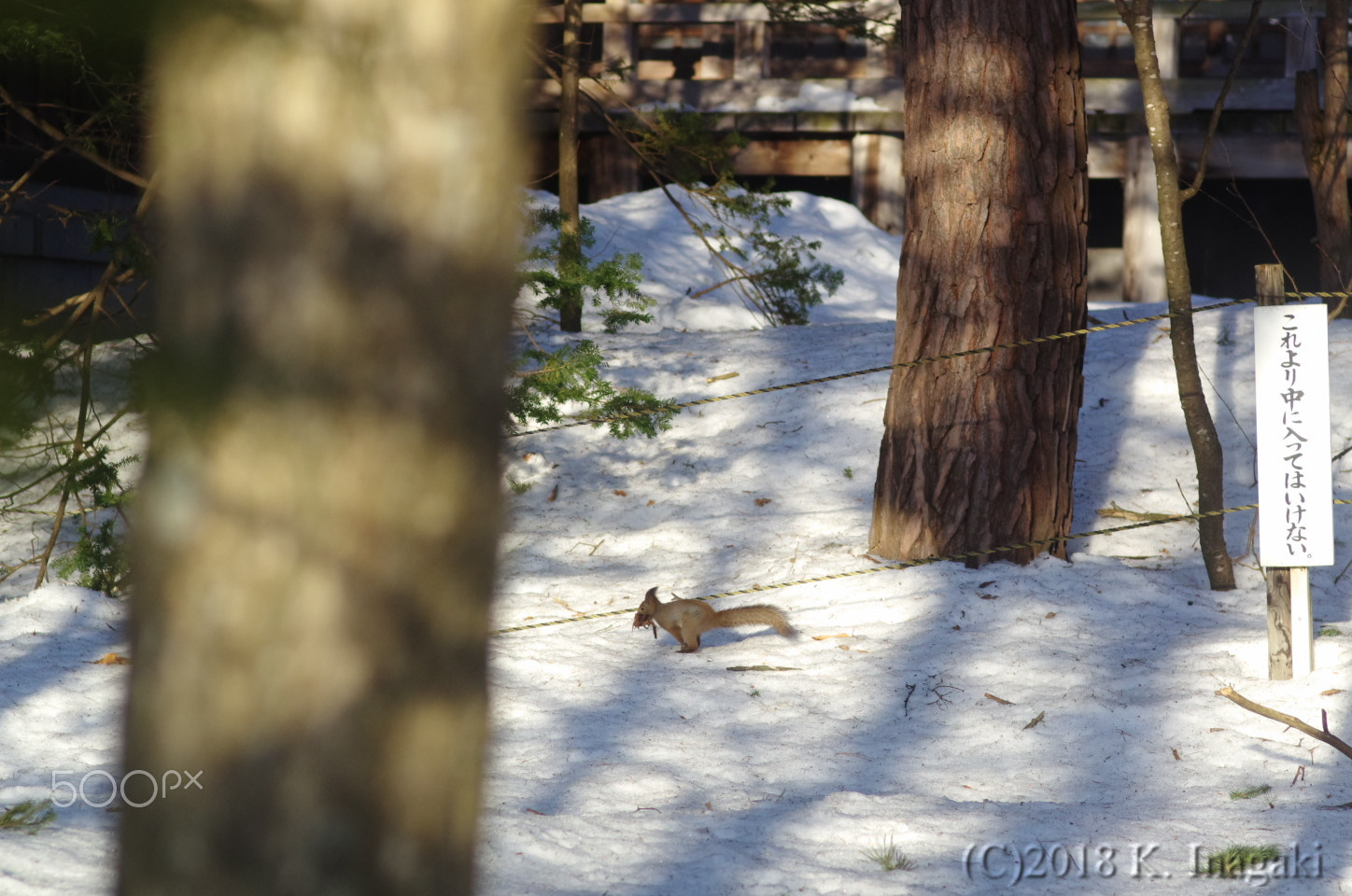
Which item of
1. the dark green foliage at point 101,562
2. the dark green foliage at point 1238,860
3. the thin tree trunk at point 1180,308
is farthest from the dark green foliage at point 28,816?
the thin tree trunk at point 1180,308

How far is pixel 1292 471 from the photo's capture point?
457 cm

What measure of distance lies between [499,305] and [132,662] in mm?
511

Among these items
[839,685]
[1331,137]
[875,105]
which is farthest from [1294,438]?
[875,105]

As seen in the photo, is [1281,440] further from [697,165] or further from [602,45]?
[602,45]

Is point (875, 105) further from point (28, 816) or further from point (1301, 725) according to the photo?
point (28, 816)

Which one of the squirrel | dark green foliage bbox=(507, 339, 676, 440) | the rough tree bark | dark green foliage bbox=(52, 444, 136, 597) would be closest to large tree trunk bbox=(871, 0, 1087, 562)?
the squirrel

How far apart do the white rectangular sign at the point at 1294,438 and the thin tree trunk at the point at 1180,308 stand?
102 centimetres

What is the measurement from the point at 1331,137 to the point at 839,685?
6.83 metres

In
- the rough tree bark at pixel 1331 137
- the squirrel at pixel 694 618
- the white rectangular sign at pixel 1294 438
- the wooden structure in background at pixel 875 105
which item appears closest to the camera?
the white rectangular sign at pixel 1294 438

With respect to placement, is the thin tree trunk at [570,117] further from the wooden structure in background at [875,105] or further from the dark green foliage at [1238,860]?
the dark green foliage at [1238,860]

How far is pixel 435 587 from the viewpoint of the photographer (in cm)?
116

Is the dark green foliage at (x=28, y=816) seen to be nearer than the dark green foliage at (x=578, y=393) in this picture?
Yes

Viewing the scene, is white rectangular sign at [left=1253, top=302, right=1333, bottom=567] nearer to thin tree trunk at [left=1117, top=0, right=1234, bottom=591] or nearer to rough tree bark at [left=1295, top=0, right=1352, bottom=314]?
thin tree trunk at [left=1117, top=0, right=1234, bottom=591]

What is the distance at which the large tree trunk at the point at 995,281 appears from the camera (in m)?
5.87
